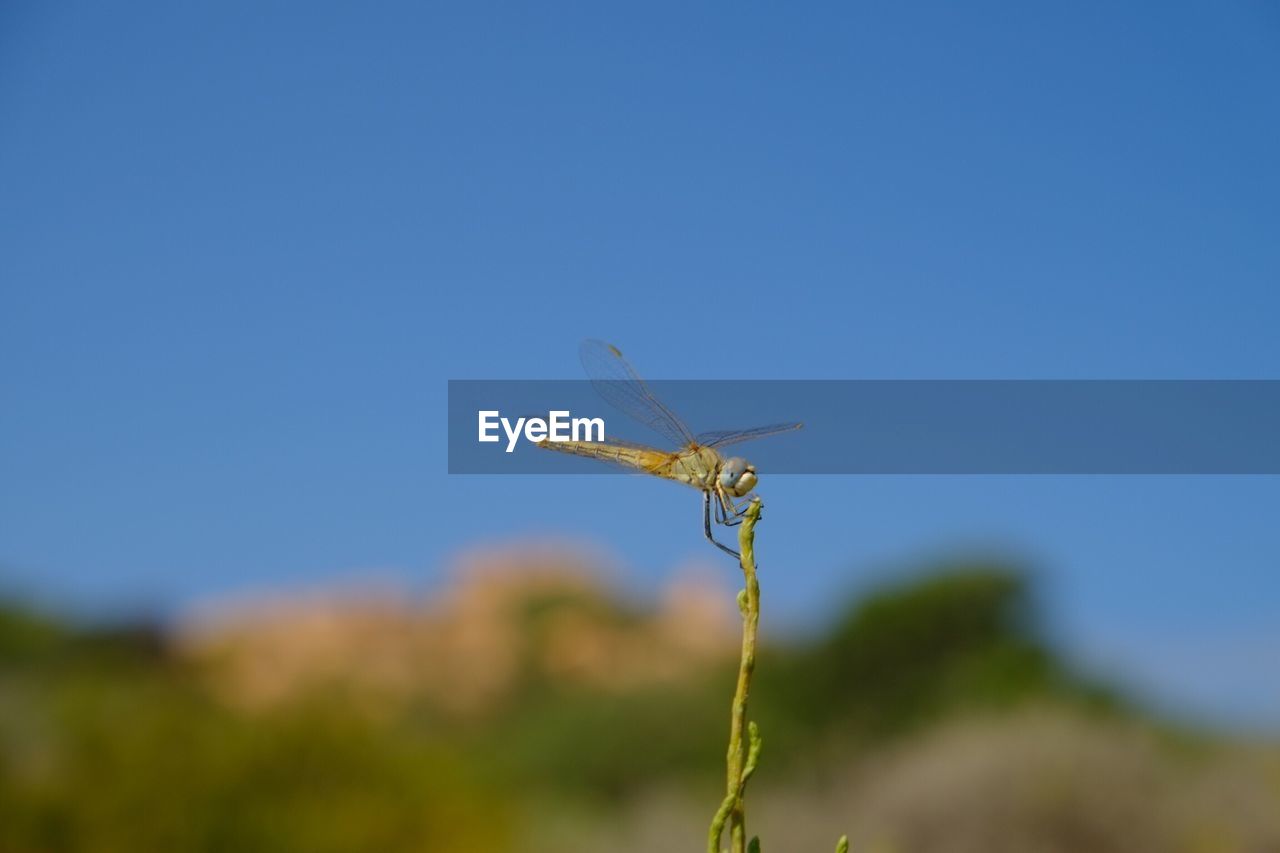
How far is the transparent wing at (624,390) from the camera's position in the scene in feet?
3.89

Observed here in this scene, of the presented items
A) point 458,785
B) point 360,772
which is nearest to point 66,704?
point 360,772

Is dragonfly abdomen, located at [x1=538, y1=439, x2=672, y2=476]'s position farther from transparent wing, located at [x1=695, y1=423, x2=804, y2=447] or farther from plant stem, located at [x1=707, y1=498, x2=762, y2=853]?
plant stem, located at [x1=707, y1=498, x2=762, y2=853]

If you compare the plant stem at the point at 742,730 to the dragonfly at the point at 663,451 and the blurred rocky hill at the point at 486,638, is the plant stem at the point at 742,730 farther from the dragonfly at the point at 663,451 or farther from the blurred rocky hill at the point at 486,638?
the blurred rocky hill at the point at 486,638

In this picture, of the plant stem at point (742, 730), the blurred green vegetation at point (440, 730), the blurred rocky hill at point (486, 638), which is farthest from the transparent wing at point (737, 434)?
the blurred rocky hill at point (486, 638)

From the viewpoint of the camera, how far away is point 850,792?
26.8 ft

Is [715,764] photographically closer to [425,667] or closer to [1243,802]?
[425,667]

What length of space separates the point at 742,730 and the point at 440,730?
1035 centimetres

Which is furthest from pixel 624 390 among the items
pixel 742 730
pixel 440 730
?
pixel 440 730

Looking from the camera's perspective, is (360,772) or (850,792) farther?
(850,792)

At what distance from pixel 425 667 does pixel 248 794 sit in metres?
6.83

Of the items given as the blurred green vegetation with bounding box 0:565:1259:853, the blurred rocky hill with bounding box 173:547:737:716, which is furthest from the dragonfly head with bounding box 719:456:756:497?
the blurred rocky hill with bounding box 173:547:737:716

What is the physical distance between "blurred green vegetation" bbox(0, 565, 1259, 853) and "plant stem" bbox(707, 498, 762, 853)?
5595 mm

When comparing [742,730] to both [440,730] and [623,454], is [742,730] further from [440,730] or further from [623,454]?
[440,730]

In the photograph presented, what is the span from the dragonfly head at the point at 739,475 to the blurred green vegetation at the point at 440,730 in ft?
17.9
